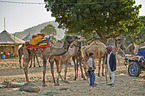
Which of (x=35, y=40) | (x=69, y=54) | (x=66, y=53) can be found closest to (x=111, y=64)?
(x=66, y=53)

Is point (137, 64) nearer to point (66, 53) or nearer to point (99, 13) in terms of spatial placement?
point (66, 53)

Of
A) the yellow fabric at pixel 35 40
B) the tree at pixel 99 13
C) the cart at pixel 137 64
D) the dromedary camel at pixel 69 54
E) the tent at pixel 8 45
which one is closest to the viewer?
the yellow fabric at pixel 35 40

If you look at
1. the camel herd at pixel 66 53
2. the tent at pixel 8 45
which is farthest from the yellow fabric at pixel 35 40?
the tent at pixel 8 45

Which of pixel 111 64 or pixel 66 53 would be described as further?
pixel 66 53

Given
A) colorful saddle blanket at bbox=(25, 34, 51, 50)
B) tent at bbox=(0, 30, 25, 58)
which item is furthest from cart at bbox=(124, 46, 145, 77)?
tent at bbox=(0, 30, 25, 58)

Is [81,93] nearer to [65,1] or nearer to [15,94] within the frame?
[15,94]

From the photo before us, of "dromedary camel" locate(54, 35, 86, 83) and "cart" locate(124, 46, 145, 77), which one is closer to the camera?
"dromedary camel" locate(54, 35, 86, 83)

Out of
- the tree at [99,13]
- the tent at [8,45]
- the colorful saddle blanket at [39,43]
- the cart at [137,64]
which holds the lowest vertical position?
the cart at [137,64]

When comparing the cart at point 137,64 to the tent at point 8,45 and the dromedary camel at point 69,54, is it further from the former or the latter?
the tent at point 8,45

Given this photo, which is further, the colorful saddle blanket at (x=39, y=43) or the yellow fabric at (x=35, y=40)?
the yellow fabric at (x=35, y=40)

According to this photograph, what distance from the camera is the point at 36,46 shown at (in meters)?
9.93

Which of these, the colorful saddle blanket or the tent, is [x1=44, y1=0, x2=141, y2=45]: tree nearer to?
the colorful saddle blanket

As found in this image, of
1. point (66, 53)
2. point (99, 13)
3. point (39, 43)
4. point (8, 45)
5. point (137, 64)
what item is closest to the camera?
point (39, 43)

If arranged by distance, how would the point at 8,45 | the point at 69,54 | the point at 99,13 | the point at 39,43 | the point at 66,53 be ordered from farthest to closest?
the point at 8,45 → the point at 99,13 → the point at 69,54 → the point at 66,53 → the point at 39,43
